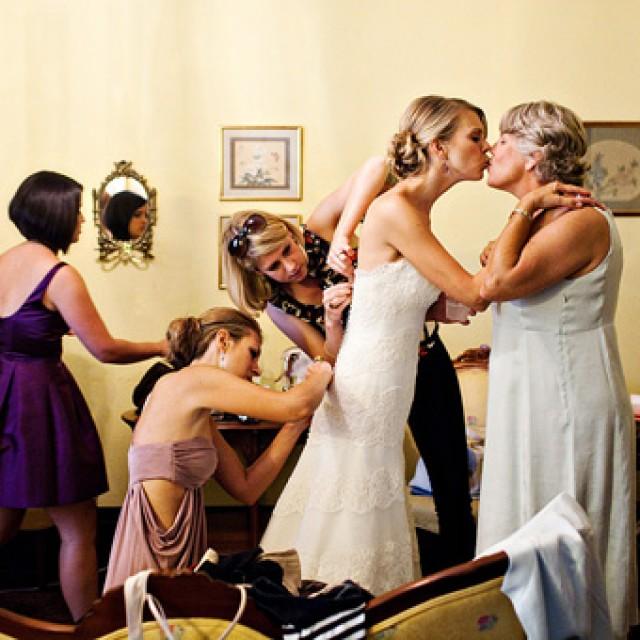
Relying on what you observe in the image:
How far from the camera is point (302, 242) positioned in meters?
2.76

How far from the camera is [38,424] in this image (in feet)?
10.1

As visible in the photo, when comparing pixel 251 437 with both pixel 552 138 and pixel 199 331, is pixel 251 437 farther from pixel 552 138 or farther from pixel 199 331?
pixel 552 138

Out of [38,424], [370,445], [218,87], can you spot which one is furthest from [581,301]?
[218,87]

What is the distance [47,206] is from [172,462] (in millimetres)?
1140

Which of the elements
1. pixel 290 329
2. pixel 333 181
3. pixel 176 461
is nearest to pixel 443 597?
pixel 176 461

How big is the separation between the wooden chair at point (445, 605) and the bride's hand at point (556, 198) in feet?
3.73

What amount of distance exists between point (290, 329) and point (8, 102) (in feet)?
8.00

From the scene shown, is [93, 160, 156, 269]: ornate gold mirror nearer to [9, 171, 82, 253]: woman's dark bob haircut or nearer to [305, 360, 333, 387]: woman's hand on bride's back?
[9, 171, 82, 253]: woman's dark bob haircut

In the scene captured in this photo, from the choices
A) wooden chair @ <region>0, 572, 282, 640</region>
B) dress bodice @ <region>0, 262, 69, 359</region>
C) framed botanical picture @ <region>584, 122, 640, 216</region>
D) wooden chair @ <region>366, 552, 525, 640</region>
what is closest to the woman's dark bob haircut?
dress bodice @ <region>0, 262, 69, 359</region>

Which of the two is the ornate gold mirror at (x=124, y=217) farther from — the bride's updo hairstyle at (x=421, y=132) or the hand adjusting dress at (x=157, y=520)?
the hand adjusting dress at (x=157, y=520)

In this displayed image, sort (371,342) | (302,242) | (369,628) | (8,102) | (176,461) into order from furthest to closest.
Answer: (8,102), (302,242), (371,342), (176,461), (369,628)

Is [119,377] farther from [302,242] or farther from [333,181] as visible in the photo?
[302,242]

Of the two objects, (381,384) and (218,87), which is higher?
(218,87)

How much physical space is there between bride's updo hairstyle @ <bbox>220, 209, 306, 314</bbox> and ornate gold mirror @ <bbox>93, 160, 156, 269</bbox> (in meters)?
1.94
